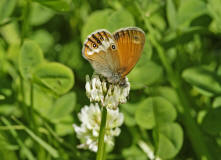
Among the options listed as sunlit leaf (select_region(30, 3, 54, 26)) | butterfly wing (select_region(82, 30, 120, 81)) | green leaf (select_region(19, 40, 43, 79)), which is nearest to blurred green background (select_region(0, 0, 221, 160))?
green leaf (select_region(19, 40, 43, 79))

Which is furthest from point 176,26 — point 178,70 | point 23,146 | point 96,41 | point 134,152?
point 23,146

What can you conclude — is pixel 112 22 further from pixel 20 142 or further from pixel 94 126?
pixel 20 142

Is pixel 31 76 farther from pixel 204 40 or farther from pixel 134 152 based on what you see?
pixel 204 40

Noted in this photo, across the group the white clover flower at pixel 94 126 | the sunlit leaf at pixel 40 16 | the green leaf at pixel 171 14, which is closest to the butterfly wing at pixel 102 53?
the white clover flower at pixel 94 126

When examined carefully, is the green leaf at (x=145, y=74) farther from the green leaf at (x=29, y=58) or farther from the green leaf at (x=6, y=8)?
the green leaf at (x=6, y=8)

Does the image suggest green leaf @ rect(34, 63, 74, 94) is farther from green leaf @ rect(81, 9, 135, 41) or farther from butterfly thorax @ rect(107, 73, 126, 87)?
butterfly thorax @ rect(107, 73, 126, 87)
